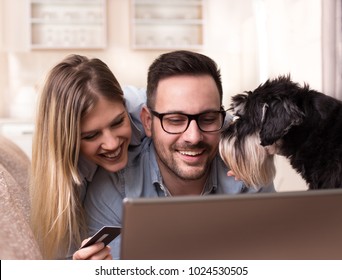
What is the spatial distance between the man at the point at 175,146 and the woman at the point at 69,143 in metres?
0.09

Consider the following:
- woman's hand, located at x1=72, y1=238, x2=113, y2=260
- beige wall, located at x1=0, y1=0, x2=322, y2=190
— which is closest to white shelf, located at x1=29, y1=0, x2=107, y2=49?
beige wall, located at x1=0, y1=0, x2=322, y2=190

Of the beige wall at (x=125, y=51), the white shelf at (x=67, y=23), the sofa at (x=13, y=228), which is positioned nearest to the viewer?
the sofa at (x=13, y=228)

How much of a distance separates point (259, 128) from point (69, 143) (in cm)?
56

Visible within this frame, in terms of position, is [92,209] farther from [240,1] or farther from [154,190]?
[240,1]

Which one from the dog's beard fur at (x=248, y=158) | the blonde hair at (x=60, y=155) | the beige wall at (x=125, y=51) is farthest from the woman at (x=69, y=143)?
the beige wall at (x=125, y=51)

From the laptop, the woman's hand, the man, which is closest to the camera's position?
the laptop

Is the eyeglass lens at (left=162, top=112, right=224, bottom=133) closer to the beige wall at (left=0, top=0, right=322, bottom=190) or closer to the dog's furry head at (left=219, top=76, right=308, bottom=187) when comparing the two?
the dog's furry head at (left=219, top=76, right=308, bottom=187)

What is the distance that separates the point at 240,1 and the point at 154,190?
3290mm

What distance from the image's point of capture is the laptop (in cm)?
69

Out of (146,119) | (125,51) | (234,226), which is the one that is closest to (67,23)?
(125,51)

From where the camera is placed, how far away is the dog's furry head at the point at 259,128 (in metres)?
1.31

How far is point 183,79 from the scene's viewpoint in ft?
4.78

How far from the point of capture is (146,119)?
5.16 feet

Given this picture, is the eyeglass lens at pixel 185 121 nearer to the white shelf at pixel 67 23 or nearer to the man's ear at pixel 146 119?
the man's ear at pixel 146 119
